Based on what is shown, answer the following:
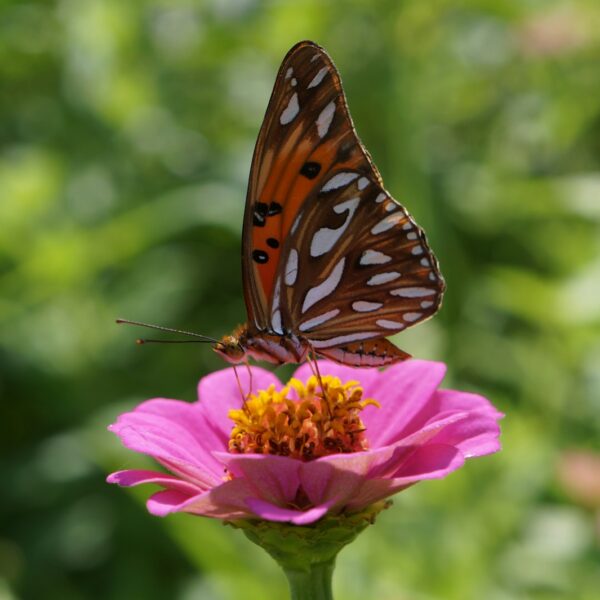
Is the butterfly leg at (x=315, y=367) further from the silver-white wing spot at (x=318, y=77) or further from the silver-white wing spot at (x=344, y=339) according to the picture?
the silver-white wing spot at (x=318, y=77)

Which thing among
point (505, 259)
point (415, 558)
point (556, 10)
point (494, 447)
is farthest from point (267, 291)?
point (556, 10)

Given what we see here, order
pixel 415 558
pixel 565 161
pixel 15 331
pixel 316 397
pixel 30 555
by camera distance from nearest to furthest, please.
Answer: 1. pixel 316 397
2. pixel 415 558
3. pixel 30 555
4. pixel 15 331
5. pixel 565 161

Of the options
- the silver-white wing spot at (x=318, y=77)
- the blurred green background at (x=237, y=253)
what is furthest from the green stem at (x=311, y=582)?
the blurred green background at (x=237, y=253)

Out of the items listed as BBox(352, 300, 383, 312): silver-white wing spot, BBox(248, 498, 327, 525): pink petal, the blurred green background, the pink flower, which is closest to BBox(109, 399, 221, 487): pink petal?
the pink flower

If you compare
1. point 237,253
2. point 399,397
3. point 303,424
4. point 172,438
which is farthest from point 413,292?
point 237,253

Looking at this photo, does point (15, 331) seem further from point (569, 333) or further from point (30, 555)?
point (569, 333)

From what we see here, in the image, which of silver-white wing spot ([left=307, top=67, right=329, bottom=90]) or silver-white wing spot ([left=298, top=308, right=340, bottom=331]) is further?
silver-white wing spot ([left=298, top=308, right=340, bottom=331])

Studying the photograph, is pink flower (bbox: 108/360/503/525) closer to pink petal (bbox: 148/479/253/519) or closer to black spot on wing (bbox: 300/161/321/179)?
pink petal (bbox: 148/479/253/519)
